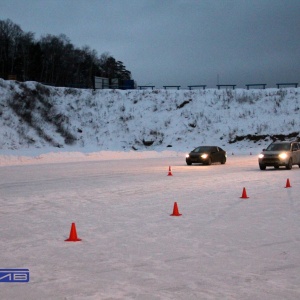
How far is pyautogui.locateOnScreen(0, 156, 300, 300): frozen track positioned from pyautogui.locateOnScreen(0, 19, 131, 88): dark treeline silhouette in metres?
75.7

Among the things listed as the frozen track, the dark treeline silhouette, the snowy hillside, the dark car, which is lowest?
the frozen track

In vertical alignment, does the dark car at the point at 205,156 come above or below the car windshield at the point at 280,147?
below

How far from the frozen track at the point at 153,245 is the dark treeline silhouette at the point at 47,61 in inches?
2982

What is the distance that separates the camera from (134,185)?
19859 mm

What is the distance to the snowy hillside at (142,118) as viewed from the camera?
6091cm

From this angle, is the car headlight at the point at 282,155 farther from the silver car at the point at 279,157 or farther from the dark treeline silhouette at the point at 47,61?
the dark treeline silhouette at the point at 47,61

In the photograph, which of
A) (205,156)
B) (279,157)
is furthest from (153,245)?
(205,156)

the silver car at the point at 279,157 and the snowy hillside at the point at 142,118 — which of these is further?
the snowy hillside at the point at 142,118

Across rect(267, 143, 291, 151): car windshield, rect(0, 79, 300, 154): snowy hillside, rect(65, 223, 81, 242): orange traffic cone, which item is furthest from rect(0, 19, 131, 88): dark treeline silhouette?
rect(65, 223, 81, 242): orange traffic cone

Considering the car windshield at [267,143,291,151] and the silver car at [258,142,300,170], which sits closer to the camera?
the silver car at [258,142,300,170]

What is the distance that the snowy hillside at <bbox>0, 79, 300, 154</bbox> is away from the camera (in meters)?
60.9

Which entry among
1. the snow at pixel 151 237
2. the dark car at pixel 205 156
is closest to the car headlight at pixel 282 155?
the snow at pixel 151 237

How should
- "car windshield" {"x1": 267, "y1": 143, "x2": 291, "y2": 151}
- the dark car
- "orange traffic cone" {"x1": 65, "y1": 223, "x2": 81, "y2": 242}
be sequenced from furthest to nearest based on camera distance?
the dark car, "car windshield" {"x1": 267, "y1": 143, "x2": 291, "y2": 151}, "orange traffic cone" {"x1": 65, "y1": 223, "x2": 81, "y2": 242}

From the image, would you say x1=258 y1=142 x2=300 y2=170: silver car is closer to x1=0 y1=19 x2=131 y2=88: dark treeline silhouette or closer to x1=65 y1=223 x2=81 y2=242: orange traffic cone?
x1=65 y1=223 x2=81 y2=242: orange traffic cone
